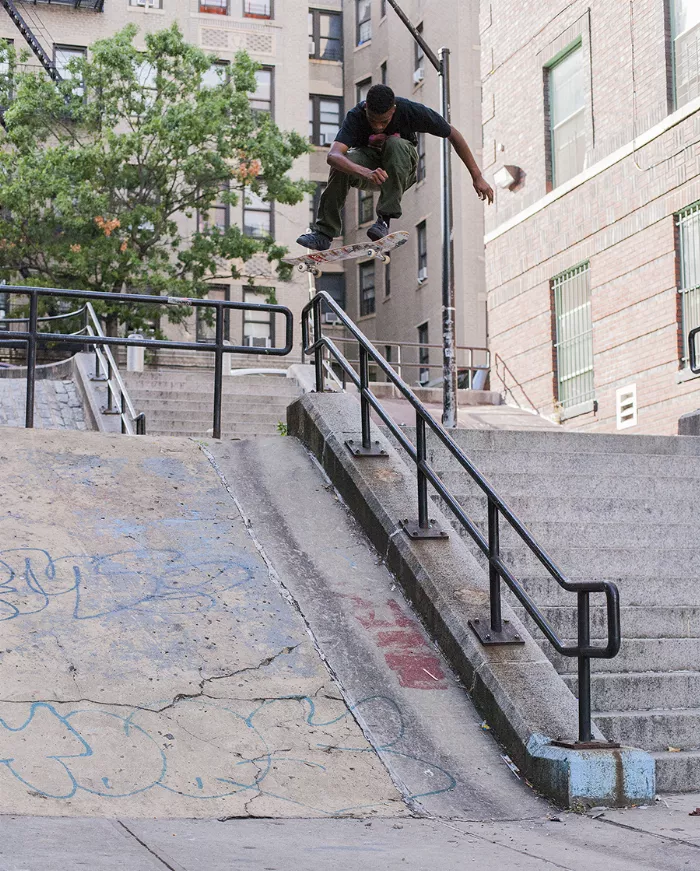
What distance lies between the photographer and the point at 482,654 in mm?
5816

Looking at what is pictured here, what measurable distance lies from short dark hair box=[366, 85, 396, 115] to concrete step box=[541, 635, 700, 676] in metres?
4.07

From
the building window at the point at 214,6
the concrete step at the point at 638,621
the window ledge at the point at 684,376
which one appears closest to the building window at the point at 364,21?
the building window at the point at 214,6

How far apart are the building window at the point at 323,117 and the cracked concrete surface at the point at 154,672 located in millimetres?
38054

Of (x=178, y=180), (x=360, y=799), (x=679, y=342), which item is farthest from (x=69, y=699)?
(x=178, y=180)

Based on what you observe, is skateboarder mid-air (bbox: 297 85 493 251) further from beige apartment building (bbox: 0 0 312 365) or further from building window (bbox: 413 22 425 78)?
building window (bbox: 413 22 425 78)

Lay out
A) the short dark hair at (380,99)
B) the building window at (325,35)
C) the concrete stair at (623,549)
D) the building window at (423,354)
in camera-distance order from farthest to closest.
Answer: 1. the building window at (325,35)
2. the building window at (423,354)
3. the short dark hair at (380,99)
4. the concrete stair at (623,549)

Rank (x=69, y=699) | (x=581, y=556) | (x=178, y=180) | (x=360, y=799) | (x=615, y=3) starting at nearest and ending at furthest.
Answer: (x=360, y=799), (x=69, y=699), (x=581, y=556), (x=615, y=3), (x=178, y=180)

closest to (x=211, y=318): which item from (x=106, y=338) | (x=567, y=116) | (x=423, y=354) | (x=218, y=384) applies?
(x=423, y=354)

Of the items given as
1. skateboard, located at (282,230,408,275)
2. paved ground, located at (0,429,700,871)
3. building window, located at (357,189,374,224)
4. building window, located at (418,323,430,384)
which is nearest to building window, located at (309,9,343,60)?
building window, located at (357,189,374,224)

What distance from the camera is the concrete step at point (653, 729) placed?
562cm

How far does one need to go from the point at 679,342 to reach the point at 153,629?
40.3 feet

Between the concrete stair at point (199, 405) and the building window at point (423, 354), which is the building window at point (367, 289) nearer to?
the building window at point (423, 354)

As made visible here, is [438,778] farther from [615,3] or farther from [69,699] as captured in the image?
[615,3]

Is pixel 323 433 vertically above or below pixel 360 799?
above
